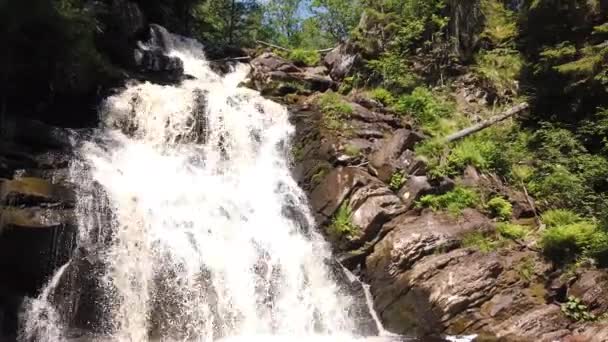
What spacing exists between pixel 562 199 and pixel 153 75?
57.2 feet

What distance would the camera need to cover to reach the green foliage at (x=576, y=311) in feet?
38.5

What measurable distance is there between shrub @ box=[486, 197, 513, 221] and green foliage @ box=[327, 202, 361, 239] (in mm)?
3855

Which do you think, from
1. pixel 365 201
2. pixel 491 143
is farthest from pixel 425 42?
pixel 365 201

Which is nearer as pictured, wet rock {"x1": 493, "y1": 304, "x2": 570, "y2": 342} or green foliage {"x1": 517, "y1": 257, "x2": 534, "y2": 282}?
wet rock {"x1": 493, "y1": 304, "x2": 570, "y2": 342}

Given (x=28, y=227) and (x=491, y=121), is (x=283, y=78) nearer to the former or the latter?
(x=491, y=121)

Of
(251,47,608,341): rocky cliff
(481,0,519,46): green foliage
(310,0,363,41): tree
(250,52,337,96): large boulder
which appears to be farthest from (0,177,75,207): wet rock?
(310,0,363,41): tree

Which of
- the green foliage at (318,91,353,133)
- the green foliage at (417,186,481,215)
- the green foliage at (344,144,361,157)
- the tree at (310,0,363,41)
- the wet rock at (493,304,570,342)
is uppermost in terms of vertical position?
the tree at (310,0,363,41)

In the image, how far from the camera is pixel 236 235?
14.8 metres

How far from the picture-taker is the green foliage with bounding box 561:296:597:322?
11.7m

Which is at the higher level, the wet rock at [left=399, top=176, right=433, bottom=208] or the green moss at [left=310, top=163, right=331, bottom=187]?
the green moss at [left=310, top=163, right=331, bottom=187]

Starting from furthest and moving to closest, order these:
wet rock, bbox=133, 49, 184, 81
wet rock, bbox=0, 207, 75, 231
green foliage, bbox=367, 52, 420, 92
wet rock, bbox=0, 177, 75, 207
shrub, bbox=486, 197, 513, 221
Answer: wet rock, bbox=133, 49, 184, 81, green foliage, bbox=367, 52, 420, 92, shrub, bbox=486, 197, 513, 221, wet rock, bbox=0, 177, 75, 207, wet rock, bbox=0, 207, 75, 231

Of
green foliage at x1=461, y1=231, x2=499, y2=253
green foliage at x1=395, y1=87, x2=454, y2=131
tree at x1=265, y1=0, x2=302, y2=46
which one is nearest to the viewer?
green foliage at x1=461, y1=231, x2=499, y2=253

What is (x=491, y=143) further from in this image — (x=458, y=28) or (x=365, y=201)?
(x=458, y=28)

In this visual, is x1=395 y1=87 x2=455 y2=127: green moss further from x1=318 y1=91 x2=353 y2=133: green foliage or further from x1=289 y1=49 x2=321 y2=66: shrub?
x1=289 y1=49 x2=321 y2=66: shrub
